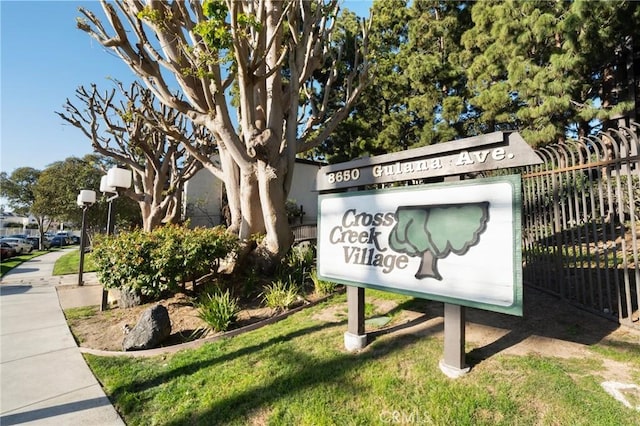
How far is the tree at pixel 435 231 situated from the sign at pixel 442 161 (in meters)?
0.38

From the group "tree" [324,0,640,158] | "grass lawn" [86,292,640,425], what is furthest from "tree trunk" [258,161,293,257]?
"tree" [324,0,640,158]

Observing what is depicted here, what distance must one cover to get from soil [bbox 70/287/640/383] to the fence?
328 mm

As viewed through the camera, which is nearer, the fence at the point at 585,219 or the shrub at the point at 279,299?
the fence at the point at 585,219

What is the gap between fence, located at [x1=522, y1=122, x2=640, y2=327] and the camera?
3781 millimetres

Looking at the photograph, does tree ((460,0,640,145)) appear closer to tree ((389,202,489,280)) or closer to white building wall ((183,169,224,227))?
tree ((389,202,489,280))

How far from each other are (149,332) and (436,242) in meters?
4.31

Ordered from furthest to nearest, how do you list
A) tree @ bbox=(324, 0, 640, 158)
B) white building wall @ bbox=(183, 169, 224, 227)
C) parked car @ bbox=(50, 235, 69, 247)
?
parked car @ bbox=(50, 235, 69, 247)
white building wall @ bbox=(183, 169, 224, 227)
tree @ bbox=(324, 0, 640, 158)

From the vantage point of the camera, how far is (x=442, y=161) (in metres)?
3.35

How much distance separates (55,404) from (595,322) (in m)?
6.38

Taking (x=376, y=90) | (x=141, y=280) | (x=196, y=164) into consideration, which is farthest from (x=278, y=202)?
(x=376, y=90)

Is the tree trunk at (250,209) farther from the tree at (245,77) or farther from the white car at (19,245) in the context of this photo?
the white car at (19,245)

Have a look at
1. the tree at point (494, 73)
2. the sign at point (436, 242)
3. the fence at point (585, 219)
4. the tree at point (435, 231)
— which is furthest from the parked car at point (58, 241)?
the fence at point (585, 219)

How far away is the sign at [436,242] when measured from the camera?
9.25 feet

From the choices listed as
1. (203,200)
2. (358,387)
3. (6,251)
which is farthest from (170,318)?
(6,251)
